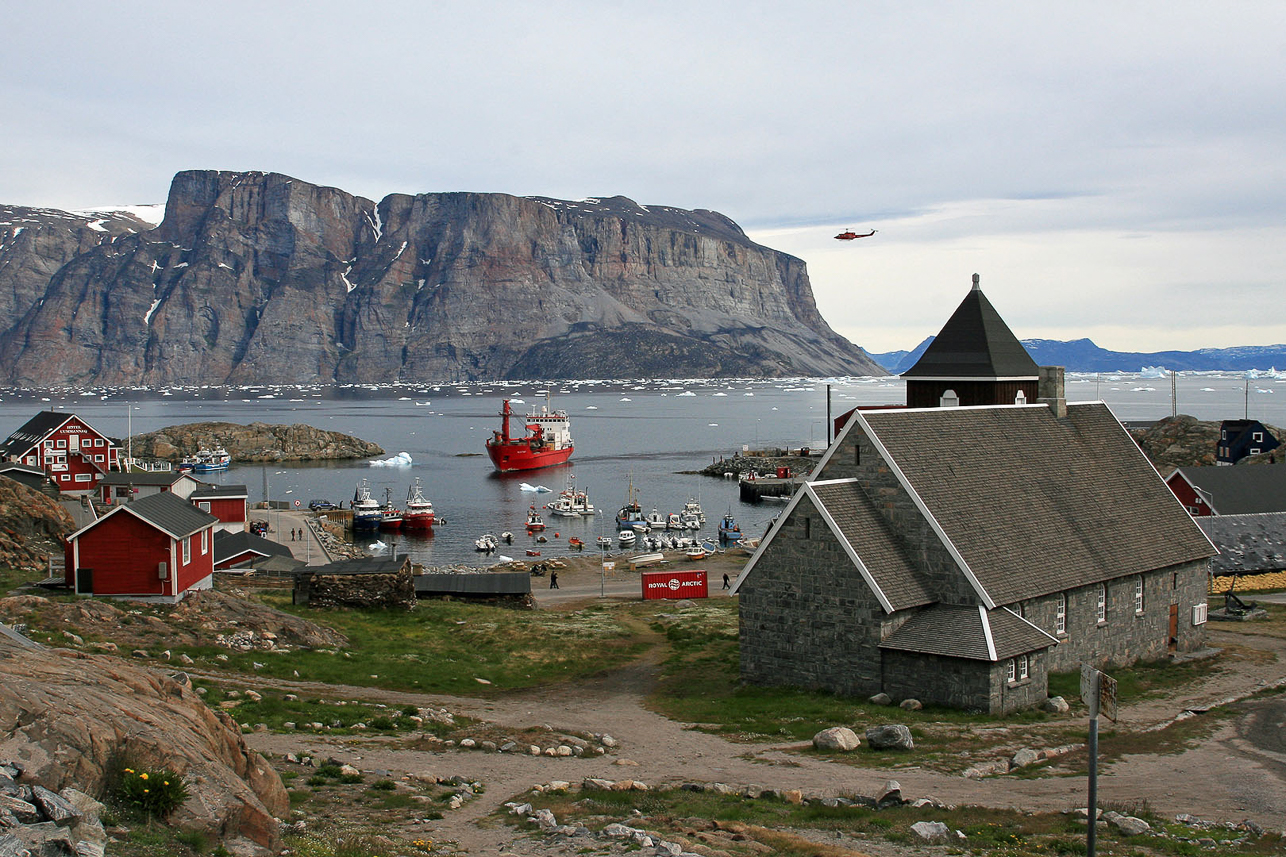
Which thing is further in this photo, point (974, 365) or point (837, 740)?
point (974, 365)

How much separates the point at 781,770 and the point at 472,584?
27.3 meters

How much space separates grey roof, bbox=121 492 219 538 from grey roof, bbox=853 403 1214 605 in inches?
896

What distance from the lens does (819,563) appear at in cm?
2612

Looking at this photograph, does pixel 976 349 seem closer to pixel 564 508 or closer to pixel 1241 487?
pixel 1241 487

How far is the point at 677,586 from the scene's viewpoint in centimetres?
5009

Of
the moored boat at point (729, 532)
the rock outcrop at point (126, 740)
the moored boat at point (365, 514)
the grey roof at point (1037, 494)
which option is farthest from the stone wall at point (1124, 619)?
the moored boat at point (365, 514)

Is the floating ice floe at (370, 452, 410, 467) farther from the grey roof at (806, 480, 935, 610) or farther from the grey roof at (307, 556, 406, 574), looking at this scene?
the grey roof at (806, 480, 935, 610)

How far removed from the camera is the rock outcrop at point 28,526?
42125 mm

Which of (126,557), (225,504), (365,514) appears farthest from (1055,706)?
(365,514)

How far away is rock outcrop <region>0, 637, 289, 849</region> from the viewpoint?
10805 mm

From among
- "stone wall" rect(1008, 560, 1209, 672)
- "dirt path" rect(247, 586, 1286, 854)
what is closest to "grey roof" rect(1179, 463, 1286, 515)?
"stone wall" rect(1008, 560, 1209, 672)

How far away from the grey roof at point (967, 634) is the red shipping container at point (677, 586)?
24977mm

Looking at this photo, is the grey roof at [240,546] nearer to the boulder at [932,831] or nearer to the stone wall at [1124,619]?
the stone wall at [1124,619]

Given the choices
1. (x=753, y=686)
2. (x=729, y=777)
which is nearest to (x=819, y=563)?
(x=753, y=686)
